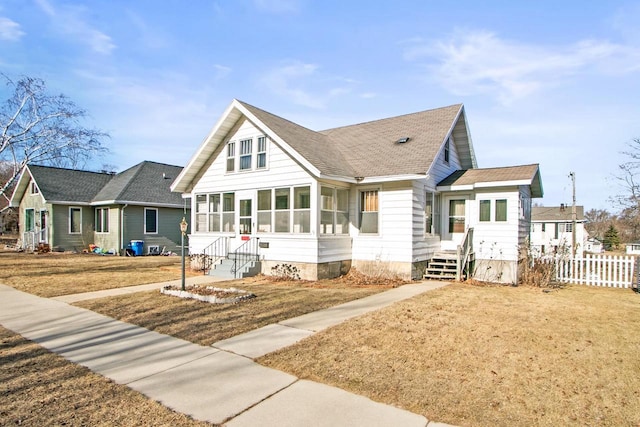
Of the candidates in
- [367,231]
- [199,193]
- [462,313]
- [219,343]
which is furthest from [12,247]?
[462,313]

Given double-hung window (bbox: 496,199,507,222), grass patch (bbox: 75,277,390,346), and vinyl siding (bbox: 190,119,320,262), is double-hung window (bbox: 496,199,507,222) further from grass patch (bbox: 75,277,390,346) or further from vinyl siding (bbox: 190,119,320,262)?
vinyl siding (bbox: 190,119,320,262)

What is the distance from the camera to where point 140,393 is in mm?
4172

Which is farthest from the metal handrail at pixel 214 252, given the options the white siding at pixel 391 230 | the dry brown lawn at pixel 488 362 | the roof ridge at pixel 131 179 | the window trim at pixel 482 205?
the roof ridge at pixel 131 179

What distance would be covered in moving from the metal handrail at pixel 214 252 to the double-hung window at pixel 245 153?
10.2 feet

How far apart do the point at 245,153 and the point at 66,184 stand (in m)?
A: 18.1

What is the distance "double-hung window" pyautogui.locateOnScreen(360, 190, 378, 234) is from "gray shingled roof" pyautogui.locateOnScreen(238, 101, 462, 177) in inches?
34.7

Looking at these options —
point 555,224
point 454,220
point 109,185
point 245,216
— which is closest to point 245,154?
point 245,216

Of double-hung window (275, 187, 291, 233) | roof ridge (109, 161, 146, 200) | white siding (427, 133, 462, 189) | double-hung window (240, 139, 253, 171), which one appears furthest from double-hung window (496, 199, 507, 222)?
roof ridge (109, 161, 146, 200)

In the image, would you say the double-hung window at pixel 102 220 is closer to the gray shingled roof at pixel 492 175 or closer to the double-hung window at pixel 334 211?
the double-hung window at pixel 334 211

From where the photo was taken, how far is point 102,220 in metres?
25.2

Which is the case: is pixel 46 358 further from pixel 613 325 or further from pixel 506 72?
pixel 506 72

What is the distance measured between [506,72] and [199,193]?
1340cm

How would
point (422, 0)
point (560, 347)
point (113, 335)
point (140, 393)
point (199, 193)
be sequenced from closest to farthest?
point (140, 393), point (560, 347), point (113, 335), point (422, 0), point (199, 193)

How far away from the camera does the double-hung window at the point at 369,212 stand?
45.5 feet
